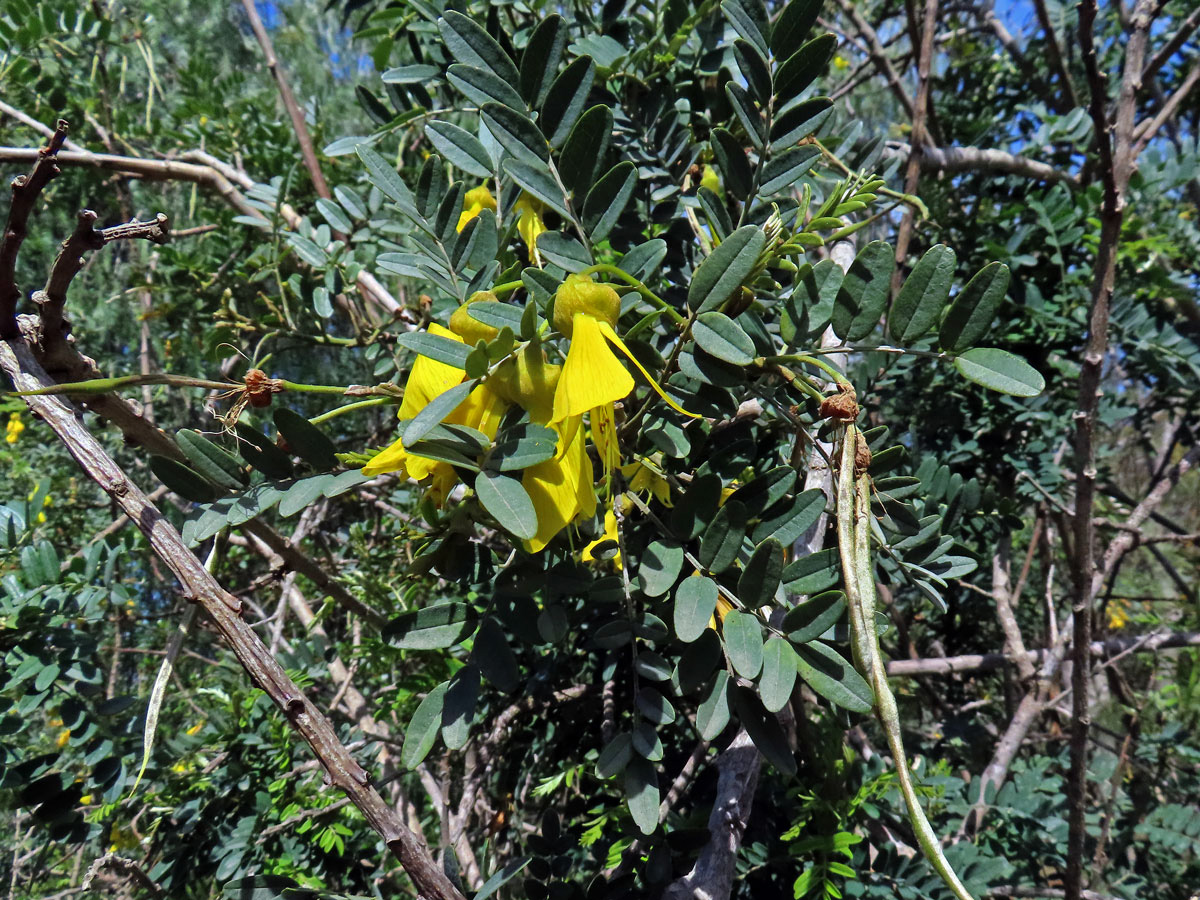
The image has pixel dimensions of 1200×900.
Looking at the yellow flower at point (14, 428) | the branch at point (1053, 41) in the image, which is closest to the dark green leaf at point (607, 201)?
the branch at point (1053, 41)

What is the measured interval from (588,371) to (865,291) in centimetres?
26

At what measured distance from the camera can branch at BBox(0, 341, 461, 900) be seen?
0.60 meters

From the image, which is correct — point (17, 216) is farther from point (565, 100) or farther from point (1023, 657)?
point (1023, 657)

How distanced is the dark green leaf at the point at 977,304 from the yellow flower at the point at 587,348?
0.25 metres

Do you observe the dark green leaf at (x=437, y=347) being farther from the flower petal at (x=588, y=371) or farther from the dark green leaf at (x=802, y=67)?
the dark green leaf at (x=802, y=67)

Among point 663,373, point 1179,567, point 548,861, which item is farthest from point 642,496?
point 1179,567

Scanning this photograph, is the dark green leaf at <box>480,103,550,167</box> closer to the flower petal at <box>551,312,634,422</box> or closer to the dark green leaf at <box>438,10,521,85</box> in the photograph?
the dark green leaf at <box>438,10,521,85</box>

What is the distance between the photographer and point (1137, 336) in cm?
144

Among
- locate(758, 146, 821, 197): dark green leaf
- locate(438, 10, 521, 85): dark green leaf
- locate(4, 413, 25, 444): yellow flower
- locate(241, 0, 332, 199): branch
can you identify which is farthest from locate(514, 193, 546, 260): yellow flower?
locate(4, 413, 25, 444): yellow flower

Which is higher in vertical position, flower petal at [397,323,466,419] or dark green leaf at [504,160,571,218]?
dark green leaf at [504,160,571,218]

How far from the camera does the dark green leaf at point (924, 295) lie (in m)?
0.62

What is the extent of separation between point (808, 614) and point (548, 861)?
0.52m

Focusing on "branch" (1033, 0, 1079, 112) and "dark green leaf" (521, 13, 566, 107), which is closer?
"dark green leaf" (521, 13, 566, 107)

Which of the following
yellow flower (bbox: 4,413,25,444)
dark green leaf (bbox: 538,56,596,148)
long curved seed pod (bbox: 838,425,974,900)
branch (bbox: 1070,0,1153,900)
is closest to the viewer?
long curved seed pod (bbox: 838,425,974,900)
